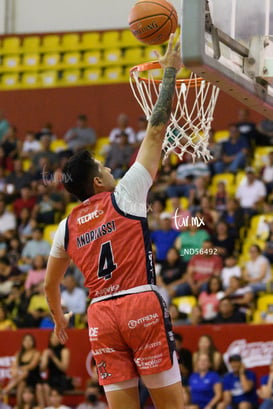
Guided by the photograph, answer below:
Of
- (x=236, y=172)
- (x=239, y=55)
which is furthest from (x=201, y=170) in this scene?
(x=239, y=55)

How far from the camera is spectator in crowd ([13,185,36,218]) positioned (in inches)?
657

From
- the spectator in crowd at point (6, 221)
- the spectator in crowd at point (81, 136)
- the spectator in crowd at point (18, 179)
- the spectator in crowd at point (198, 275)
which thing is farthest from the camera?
the spectator in crowd at point (81, 136)

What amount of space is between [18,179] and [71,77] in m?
3.28

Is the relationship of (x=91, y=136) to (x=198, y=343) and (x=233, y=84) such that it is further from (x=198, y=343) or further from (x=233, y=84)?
(x=233, y=84)

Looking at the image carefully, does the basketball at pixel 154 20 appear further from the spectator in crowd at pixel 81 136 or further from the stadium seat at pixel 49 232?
the spectator in crowd at pixel 81 136

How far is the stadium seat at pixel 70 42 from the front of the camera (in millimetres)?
19469

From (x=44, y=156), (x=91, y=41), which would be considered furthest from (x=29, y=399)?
(x=91, y=41)

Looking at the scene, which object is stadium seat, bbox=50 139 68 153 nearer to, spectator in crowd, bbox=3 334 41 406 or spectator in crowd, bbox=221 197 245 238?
spectator in crowd, bbox=221 197 245 238

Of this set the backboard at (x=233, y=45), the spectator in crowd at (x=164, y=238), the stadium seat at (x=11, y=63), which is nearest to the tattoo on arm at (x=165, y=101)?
the backboard at (x=233, y=45)

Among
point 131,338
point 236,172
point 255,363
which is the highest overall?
point 131,338

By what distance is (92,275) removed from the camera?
17.7ft

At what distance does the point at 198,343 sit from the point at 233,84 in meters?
6.22

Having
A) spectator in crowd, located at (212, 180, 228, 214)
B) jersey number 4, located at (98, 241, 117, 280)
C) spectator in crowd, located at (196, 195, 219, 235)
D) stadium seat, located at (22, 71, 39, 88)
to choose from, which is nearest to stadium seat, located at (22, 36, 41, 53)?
stadium seat, located at (22, 71, 39, 88)

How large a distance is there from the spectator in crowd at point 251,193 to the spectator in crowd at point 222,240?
0.99m
